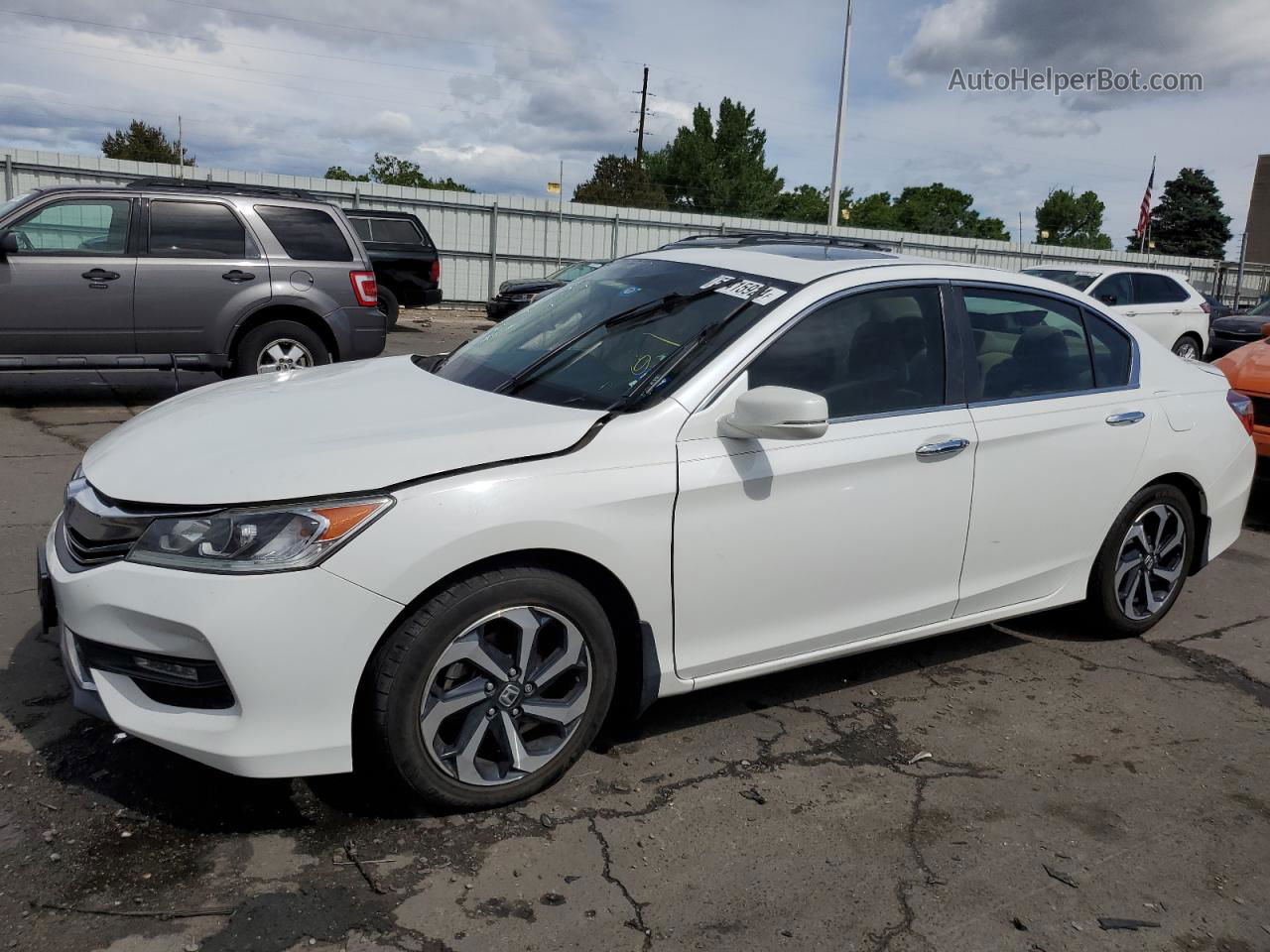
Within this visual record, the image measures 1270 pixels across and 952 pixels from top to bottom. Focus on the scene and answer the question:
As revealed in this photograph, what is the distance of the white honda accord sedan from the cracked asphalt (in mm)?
272

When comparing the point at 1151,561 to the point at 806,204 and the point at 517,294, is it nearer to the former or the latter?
the point at 517,294

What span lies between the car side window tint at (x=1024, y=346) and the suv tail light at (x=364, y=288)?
6520 mm

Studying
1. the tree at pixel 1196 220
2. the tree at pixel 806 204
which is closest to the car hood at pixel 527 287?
the tree at pixel 806 204

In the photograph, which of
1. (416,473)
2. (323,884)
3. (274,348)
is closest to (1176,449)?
(416,473)

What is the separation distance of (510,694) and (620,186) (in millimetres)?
57429

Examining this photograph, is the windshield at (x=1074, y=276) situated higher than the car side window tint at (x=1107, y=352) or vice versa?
the windshield at (x=1074, y=276)

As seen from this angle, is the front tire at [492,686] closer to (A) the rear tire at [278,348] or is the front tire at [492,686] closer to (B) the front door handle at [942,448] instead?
(B) the front door handle at [942,448]

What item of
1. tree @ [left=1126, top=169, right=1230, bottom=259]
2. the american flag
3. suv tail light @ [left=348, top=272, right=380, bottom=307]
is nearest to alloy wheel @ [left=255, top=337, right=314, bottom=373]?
suv tail light @ [left=348, top=272, right=380, bottom=307]

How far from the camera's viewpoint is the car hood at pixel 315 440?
107 inches

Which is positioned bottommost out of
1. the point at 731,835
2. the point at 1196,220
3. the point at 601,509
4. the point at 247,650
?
the point at 731,835

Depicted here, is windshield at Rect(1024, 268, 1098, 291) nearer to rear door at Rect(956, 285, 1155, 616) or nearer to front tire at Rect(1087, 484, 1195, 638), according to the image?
front tire at Rect(1087, 484, 1195, 638)

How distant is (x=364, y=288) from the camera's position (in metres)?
9.32

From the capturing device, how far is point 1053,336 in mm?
4277

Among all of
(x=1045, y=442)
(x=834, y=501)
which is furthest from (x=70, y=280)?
(x=1045, y=442)
